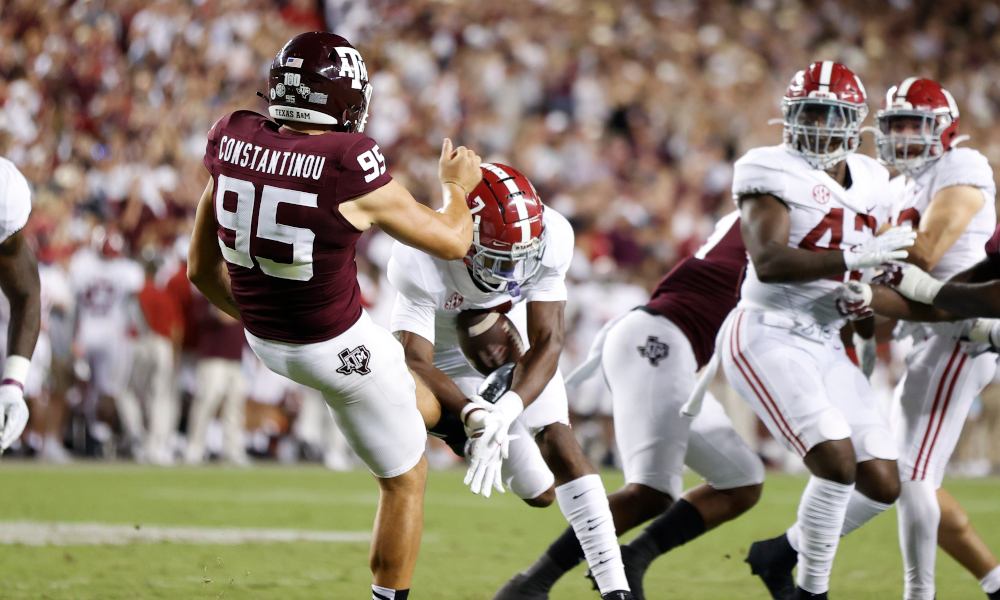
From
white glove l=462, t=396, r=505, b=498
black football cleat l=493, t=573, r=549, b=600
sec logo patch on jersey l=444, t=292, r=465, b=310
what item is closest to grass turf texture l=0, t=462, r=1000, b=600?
black football cleat l=493, t=573, r=549, b=600

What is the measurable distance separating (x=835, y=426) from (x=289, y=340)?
188cm

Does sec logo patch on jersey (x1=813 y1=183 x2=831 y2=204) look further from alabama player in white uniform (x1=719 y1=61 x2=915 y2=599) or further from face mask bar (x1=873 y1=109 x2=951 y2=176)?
face mask bar (x1=873 y1=109 x2=951 y2=176)

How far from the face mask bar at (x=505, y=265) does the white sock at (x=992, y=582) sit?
212 centimetres

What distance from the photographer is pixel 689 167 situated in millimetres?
12102

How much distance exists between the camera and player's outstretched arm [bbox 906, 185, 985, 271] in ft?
13.8

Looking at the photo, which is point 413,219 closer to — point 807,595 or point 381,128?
point 807,595

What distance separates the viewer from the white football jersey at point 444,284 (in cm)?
383

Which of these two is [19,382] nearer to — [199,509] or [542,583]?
[542,583]

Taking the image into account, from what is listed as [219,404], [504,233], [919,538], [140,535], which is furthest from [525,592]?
[219,404]

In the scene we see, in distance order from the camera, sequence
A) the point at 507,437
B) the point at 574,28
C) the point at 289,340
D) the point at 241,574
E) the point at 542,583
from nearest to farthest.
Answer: the point at 289,340, the point at 507,437, the point at 542,583, the point at 241,574, the point at 574,28

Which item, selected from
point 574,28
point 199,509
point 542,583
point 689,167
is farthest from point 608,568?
point 574,28

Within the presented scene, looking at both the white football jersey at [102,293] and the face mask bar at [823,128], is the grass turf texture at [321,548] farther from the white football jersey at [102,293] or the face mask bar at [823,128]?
the face mask bar at [823,128]

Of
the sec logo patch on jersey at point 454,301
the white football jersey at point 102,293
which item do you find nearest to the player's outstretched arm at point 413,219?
the sec logo patch on jersey at point 454,301

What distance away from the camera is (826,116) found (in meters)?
4.11
